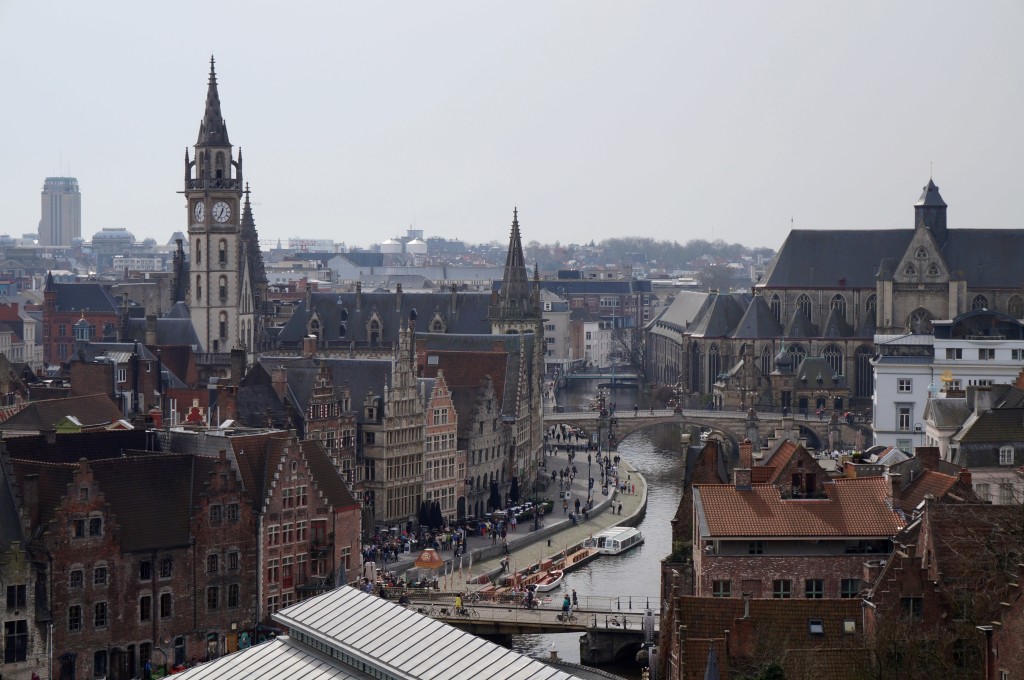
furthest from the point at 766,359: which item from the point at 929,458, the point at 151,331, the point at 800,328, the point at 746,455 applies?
the point at 929,458

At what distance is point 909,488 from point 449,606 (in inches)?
690

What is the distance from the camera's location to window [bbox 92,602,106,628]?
2766 inches

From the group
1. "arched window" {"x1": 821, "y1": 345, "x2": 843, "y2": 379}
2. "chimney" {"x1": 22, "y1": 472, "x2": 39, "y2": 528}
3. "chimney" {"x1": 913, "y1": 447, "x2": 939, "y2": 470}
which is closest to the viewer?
"chimney" {"x1": 22, "y1": 472, "x2": 39, "y2": 528}

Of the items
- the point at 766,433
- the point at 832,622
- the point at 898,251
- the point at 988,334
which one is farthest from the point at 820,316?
the point at 832,622

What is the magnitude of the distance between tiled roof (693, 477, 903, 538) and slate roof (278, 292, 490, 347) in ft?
277

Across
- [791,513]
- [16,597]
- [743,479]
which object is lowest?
[16,597]

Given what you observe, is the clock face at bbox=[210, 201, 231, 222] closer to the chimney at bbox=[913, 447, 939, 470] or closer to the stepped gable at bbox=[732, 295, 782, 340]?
the stepped gable at bbox=[732, 295, 782, 340]

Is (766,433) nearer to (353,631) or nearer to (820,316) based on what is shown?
(820,316)

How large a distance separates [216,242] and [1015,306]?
212ft

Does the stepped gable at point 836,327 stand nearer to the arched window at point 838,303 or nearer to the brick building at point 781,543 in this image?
the arched window at point 838,303

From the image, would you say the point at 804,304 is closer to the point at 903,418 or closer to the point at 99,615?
the point at 903,418

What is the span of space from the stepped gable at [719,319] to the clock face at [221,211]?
5322 cm

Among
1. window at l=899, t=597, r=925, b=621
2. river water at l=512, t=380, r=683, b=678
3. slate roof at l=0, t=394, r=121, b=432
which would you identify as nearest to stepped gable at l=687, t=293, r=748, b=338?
river water at l=512, t=380, r=683, b=678

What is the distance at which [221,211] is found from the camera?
143m
